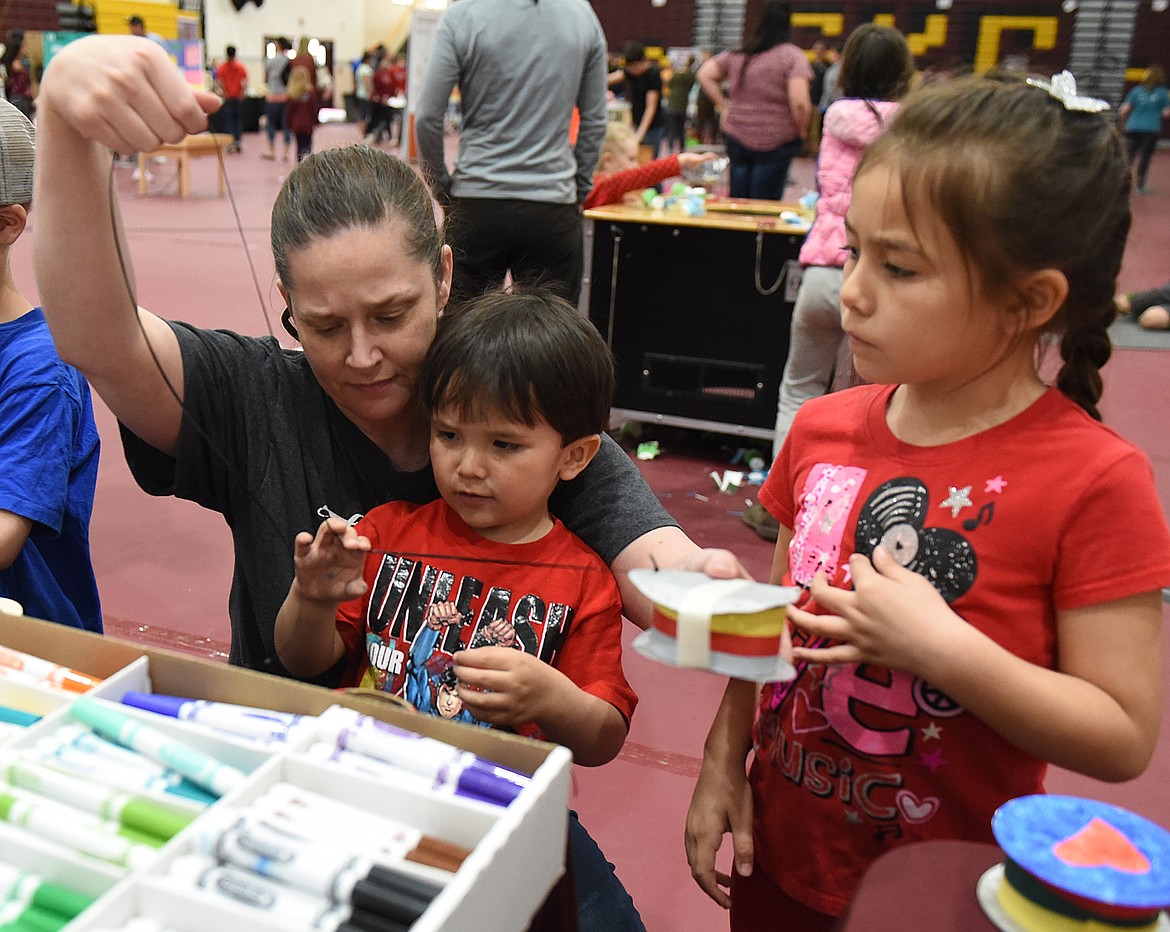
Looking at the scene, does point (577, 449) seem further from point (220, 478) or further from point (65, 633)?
point (65, 633)

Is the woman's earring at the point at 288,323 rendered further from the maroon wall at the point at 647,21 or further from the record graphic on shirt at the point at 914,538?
the maroon wall at the point at 647,21

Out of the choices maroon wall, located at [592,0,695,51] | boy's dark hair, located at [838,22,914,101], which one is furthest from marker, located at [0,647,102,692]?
maroon wall, located at [592,0,695,51]

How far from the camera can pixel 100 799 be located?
67 cm

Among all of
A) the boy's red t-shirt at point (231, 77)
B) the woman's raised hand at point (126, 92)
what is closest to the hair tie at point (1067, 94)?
the woman's raised hand at point (126, 92)

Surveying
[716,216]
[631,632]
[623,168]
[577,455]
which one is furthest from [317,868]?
[623,168]

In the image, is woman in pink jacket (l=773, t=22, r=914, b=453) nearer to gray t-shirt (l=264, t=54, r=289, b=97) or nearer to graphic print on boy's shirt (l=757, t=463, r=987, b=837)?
graphic print on boy's shirt (l=757, t=463, r=987, b=837)

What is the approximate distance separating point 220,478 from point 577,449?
465mm

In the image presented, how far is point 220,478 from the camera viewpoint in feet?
4.20

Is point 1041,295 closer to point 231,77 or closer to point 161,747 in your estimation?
point 161,747

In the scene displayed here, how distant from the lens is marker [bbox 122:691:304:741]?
0.75 meters

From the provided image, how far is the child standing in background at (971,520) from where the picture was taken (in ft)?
2.78

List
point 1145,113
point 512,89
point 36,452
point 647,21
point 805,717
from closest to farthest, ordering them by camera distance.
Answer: point 805,717 < point 36,452 < point 512,89 < point 1145,113 < point 647,21

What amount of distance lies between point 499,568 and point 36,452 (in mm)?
707

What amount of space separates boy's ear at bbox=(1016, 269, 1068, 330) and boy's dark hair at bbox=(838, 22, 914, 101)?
2.24m
